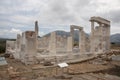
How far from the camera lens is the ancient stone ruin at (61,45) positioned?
16.1m

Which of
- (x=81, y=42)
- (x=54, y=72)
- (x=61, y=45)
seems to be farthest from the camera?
(x=61, y=45)

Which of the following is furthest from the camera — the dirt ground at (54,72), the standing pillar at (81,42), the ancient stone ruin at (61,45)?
the standing pillar at (81,42)

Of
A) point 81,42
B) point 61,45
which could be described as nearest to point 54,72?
point 81,42

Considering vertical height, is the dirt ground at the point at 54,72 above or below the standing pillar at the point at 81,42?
below

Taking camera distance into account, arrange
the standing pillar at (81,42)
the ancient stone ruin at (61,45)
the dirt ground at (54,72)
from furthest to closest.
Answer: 1. the standing pillar at (81,42)
2. the ancient stone ruin at (61,45)
3. the dirt ground at (54,72)

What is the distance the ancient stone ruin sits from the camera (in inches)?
635

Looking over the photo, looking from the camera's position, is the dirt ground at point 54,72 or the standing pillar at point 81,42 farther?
the standing pillar at point 81,42

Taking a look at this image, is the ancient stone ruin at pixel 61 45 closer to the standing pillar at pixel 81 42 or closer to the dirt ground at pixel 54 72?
the standing pillar at pixel 81 42

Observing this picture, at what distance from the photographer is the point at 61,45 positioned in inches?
985

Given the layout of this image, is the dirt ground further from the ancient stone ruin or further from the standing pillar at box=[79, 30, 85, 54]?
the standing pillar at box=[79, 30, 85, 54]

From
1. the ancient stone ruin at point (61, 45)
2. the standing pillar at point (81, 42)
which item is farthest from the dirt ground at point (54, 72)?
the standing pillar at point (81, 42)

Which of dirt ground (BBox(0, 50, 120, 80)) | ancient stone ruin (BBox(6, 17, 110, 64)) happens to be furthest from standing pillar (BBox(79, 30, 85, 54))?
dirt ground (BBox(0, 50, 120, 80))

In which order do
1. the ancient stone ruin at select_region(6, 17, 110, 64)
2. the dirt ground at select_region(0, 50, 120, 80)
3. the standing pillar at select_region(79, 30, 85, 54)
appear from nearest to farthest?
the dirt ground at select_region(0, 50, 120, 80)
the ancient stone ruin at select_region(6, 17, 110, 64)
the standing pillar at select_region(79, 30, 85, 54)

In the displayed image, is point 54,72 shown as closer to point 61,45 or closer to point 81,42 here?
point 81,42
